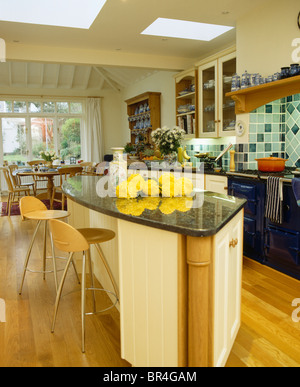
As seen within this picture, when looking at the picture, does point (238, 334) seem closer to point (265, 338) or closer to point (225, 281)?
point (265, 338)

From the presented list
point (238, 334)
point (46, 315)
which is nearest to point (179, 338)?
point (238, 334)

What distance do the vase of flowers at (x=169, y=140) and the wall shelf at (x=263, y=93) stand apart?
1471mm

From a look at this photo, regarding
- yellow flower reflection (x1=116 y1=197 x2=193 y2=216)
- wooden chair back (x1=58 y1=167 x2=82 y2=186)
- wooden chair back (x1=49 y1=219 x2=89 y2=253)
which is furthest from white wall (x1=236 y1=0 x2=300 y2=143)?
wooden chair back (x1=58 y1=167 x2=82 y2=186)

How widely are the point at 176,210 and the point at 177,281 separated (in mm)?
415

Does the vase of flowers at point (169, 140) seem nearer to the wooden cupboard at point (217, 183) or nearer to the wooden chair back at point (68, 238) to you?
the wooden cupboard at point (217, 183)

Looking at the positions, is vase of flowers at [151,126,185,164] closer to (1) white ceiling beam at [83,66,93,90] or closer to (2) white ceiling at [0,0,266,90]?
(2) white ceiling at [0,0,266,90]

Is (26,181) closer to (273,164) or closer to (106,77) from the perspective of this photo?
(106,77)

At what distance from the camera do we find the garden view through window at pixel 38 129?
9.82 metres

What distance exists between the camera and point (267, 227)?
3562mm

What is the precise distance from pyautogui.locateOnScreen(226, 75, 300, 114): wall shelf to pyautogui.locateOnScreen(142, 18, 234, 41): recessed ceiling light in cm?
126

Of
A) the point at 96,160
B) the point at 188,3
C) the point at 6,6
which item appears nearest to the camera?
the point at 188,3

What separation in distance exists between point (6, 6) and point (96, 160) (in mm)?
6331

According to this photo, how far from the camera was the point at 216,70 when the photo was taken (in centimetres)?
491

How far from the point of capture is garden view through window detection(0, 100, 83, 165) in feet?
32.2
